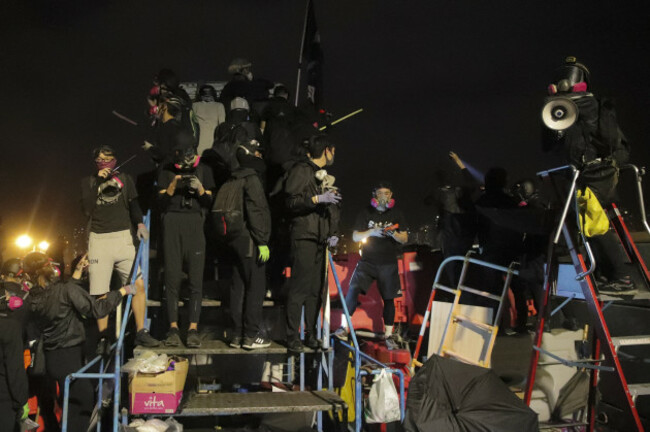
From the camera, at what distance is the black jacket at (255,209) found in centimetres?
514

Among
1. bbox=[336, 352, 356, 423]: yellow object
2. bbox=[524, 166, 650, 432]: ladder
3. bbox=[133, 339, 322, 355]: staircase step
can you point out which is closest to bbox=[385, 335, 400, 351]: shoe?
bbox=[336, 352, 356, 423]: yellow object

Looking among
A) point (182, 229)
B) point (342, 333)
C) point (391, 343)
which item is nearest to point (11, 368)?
point (182, 229)

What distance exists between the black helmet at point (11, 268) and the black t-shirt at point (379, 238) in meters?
4.60

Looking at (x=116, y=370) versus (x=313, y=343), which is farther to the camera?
(x=313, y=343)

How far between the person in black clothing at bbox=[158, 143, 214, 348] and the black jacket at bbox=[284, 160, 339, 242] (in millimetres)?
1045

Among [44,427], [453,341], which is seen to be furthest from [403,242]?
[44,427]

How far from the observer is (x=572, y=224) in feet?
14.5

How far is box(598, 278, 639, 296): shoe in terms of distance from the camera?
410 centimetres

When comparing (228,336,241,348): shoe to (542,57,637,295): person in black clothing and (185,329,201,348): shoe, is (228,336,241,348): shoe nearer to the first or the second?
(185,329,201,348): shoe

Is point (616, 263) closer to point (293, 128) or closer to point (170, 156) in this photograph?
point (293, 128)

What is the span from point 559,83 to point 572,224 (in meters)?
1.40

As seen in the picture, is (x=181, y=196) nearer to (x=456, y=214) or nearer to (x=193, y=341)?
(x=193, y=341)

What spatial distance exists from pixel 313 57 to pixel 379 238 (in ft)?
17.8

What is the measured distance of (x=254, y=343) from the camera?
5023 millimetres
